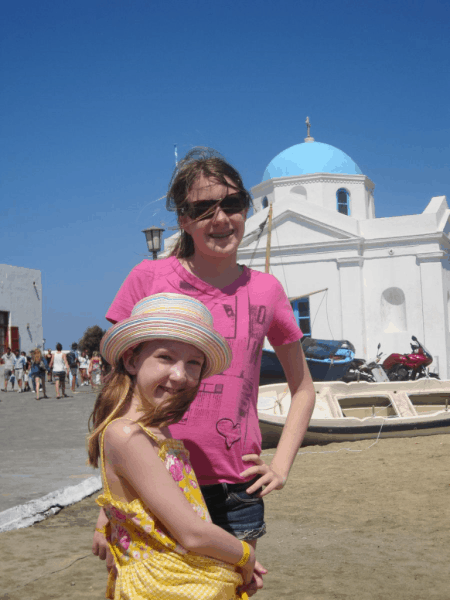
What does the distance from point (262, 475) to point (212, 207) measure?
87 cm

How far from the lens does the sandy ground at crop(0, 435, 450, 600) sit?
4.61 meters

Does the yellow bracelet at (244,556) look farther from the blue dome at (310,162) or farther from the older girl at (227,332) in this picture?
the blue dome at (310,162)

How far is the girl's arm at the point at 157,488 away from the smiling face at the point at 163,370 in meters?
0.14

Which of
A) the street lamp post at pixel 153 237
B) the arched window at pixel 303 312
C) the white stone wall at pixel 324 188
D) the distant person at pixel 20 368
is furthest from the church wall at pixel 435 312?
the distant person at pixel 20 368

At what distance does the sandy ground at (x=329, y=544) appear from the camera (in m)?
4.61

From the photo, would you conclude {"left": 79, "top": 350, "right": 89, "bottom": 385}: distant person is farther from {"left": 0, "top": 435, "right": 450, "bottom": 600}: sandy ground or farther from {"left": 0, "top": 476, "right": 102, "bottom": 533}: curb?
{"left": 0, "top": 476, "right": 102, "bottom": 533}: curb

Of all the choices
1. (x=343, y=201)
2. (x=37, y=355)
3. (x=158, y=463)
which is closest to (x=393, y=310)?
(x=343, y=201)

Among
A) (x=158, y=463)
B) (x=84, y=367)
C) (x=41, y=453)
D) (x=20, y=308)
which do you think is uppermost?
(x=20, y=308)

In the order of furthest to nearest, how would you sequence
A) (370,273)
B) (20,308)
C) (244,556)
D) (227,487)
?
Result: (20,308), (370,273), (227,487), (244,556)

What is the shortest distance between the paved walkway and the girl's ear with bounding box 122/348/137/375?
4.86 meters

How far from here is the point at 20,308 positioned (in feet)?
109

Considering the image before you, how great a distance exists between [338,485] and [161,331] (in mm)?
6813

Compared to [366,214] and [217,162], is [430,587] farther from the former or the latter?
[366,214]

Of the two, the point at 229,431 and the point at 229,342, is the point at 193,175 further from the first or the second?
the point at 229,431
